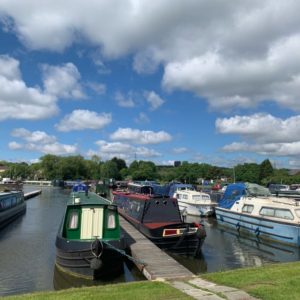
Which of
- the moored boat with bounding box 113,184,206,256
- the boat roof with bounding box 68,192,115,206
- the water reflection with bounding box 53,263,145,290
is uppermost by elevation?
the boat roof with bounding box 68,192,115,206

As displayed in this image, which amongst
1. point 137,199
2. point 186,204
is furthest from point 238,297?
point 186,204

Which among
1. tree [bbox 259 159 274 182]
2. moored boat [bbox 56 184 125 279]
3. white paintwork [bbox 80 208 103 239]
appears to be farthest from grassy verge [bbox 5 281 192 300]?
tree [bbox 259 159 274 182]

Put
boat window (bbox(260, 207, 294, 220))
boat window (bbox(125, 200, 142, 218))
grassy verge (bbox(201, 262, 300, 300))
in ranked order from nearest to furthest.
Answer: grassy verge (bbox(201, 262, 300, 300)), boat window (bbox(260, 207, 294, 220)), boat window (bbox(125, 200, 142, 218))

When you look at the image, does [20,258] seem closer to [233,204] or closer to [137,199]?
[137,199]

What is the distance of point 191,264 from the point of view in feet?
66.1

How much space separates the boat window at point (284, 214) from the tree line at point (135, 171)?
8995 cm

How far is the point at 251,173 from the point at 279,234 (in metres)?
96.4

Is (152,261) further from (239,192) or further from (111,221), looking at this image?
(239,192)

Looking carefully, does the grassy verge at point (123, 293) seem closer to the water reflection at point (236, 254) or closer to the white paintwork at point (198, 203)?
the water reflection at point (236, 254)

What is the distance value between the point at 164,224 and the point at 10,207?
20698mm

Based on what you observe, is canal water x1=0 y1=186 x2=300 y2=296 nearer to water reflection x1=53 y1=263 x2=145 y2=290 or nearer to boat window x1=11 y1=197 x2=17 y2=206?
water reflection x1=53 y1=263 x2=145 y2=290

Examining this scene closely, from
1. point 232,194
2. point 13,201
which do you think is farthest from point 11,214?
point 232,194

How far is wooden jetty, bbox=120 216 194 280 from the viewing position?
1449 cm

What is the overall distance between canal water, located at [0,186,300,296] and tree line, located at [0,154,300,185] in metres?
90.5
